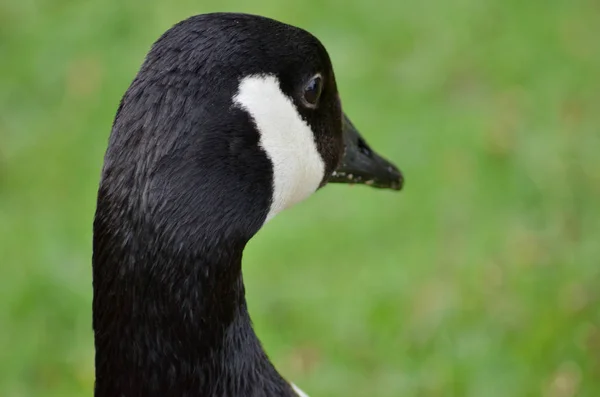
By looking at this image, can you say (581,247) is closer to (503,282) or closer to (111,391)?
(503,282)

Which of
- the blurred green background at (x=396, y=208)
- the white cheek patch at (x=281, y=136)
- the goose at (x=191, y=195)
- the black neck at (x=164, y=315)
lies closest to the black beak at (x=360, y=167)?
the white cheek patch at (x=281, y=136)

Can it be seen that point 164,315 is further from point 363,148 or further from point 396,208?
point 396,208

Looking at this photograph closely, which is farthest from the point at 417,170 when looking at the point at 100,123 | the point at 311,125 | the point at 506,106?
the point at 311,125

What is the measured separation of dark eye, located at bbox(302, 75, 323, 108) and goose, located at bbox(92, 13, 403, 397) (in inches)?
0.5

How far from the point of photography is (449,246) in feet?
8.68

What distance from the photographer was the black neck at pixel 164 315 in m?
1.17

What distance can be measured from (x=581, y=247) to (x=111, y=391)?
5.42ft

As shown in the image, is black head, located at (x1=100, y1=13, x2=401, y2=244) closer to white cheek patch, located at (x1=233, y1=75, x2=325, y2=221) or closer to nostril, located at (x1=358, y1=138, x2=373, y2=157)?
white cheek patch, located at (x1=233, y1=75, x2=325, y2=221)

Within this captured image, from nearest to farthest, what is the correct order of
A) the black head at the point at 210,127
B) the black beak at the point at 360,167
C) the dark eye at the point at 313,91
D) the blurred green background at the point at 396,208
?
1. the black head at the point at 210,127
2. the dark eye at the point at 313,91
3. the black beak at the point at 360,167
4. the blurred green background at the point at 396,208

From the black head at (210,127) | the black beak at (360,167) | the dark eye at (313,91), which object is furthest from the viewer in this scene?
the black beak at (360,167)

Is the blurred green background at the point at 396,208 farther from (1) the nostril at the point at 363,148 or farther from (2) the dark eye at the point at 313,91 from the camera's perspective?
(2) the dark eye at the point at 313,91

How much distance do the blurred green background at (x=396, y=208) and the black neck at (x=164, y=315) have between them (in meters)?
1.07

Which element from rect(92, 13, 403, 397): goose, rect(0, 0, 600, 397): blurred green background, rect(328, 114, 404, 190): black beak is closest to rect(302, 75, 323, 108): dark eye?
rect(92, 13, 403, 397): goose

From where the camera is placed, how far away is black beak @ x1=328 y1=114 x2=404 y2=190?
5.38 ft
